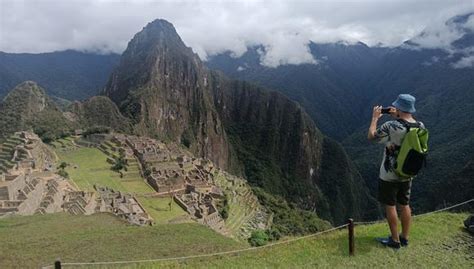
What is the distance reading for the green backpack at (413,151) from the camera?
266 inches

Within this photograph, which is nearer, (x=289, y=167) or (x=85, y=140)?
(x=85, y=140)

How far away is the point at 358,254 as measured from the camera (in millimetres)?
7566

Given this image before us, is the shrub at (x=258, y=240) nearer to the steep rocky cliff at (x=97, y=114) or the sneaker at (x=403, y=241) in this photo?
the sneaker at (x=403, y=241)

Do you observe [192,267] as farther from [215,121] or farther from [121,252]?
[215,121]

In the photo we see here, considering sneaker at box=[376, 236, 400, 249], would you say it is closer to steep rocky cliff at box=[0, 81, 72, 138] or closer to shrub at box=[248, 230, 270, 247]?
shrub at box=[248, 230, 270, 247]

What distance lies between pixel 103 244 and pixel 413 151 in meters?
7.54

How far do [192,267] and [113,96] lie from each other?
113m

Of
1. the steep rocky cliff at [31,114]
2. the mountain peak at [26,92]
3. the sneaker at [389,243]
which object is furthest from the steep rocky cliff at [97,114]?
the sneaker at [389,243]

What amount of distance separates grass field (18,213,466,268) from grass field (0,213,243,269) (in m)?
2.44

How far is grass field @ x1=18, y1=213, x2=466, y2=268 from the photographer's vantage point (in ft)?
24.1

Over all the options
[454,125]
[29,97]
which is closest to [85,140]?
[29,97]

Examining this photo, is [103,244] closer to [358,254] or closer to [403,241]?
[358,254]

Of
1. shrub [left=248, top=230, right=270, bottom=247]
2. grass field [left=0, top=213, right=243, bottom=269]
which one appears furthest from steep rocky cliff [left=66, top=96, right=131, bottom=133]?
grass field [left=0, top=213, right=243, bottom=269]

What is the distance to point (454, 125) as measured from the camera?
437 ft
